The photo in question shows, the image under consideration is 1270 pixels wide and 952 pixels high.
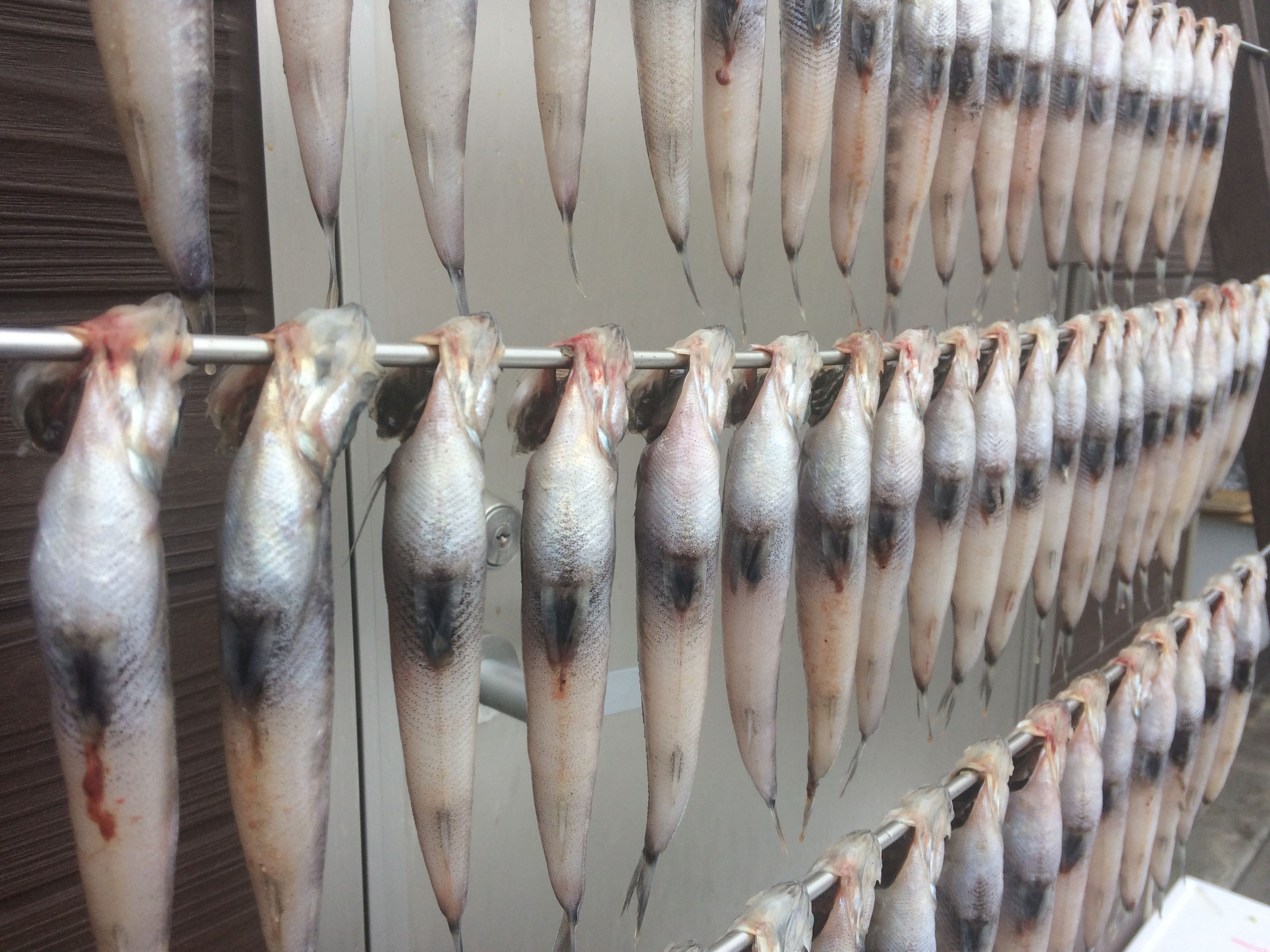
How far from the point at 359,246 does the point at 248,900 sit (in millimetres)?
691

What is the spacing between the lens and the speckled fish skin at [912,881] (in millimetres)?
955

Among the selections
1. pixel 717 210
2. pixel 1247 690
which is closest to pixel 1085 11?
pixel 717 210

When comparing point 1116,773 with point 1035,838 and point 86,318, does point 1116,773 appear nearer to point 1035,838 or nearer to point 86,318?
point 1035,838

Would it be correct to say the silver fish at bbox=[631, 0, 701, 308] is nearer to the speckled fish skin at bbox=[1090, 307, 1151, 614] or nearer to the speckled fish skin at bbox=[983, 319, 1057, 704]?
the speckled fish skin at bbox=[983, 319, 1057, 704]

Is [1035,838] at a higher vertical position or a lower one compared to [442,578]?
lower

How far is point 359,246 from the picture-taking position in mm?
977

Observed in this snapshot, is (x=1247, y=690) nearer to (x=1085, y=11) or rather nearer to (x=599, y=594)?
(x=1085, y=11)

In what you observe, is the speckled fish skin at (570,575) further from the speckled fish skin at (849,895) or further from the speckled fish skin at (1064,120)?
the speckled fish skin at (1064,120)

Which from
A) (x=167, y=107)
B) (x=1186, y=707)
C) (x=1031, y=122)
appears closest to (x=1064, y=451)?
(x=1031, y=122)

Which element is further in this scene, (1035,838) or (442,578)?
(1035,838)

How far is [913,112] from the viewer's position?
0.91 m

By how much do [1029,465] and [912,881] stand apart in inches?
18.6

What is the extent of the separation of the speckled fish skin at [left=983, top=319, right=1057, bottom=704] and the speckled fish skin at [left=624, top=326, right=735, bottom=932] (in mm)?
457

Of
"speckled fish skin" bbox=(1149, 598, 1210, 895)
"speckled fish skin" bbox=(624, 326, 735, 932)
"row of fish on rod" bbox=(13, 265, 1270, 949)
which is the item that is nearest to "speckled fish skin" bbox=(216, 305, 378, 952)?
"row of fish on rod" bbox=(13, 265, 1270, 949)
